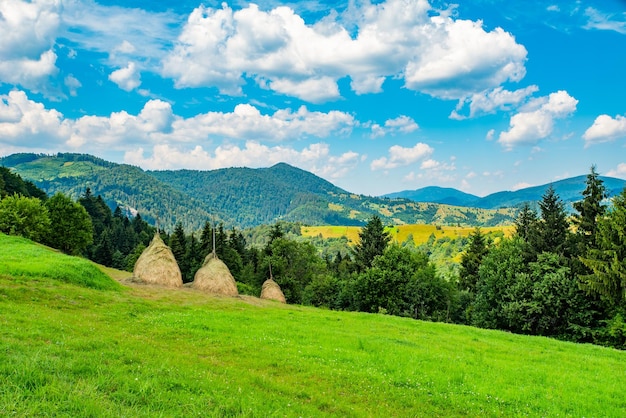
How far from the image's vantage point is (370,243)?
75.5 meters

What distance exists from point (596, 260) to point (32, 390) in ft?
144

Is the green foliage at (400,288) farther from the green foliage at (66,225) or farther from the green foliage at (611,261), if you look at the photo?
the green foliage at (66,225)

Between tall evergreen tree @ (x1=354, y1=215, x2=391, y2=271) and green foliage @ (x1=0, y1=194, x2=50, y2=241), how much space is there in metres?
57.6

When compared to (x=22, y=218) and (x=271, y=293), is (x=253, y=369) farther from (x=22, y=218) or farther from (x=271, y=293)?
(x=22, y=218)

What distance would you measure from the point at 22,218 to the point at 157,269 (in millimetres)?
34937

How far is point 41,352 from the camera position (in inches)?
384

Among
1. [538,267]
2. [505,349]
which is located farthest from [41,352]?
[538,267]

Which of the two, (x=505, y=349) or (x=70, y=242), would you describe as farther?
(x=70, y=242)

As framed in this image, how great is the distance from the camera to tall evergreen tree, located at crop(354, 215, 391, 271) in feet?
244

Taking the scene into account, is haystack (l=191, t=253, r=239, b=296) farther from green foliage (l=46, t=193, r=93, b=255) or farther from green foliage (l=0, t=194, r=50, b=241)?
green foliage (l=46, t=193, r=93, b=255)

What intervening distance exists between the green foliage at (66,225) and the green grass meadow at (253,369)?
179ft

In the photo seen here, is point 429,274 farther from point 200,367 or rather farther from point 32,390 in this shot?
point 32,390

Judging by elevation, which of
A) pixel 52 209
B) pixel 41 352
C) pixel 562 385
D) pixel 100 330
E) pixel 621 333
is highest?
pixel 52 209

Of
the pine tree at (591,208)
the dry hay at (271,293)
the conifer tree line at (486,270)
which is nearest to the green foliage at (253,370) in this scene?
the conifer tree line at (486,270)
